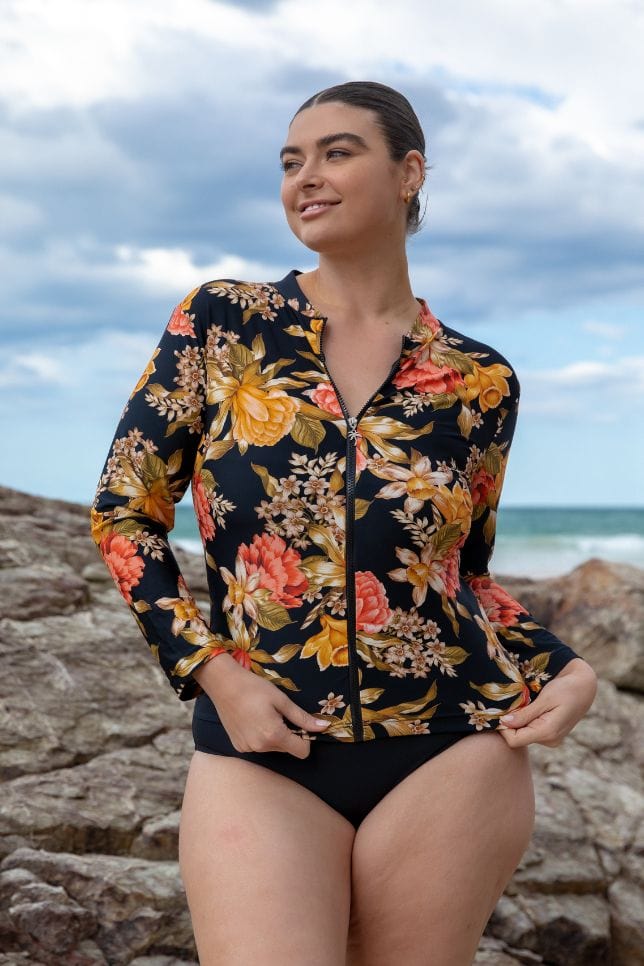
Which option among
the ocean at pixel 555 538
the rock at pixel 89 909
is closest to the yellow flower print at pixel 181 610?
the rock at pixel 89 909

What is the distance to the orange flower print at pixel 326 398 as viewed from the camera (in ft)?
7.57

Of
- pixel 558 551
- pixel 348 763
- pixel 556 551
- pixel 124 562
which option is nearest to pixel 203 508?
pixel 124 562

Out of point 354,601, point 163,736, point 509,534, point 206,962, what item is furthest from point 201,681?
point 509,534

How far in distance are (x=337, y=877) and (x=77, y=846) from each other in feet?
4.93

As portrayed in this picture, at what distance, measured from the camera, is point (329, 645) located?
2174 mm

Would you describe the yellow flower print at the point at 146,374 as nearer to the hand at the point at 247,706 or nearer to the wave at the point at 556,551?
the hand at the point at 247,706

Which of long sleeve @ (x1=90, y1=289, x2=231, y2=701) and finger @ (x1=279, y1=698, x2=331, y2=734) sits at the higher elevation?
long sleeve @ (x1=90, y1=289, x2=231, y2=701)

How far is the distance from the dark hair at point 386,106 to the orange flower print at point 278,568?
0.93 meters

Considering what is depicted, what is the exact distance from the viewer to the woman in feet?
6.84

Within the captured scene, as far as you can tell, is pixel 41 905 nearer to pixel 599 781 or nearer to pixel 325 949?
pixel 325 949

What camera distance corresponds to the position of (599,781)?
4383 millimetres

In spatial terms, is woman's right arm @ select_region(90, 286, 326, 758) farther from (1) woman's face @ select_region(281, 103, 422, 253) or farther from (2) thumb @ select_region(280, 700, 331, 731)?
(1) woman's face @ select_region(281, 103, 422, 253)

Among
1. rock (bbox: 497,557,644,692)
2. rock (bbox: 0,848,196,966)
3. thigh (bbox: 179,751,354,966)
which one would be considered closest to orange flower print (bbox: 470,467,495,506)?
thigh (bbox: 179,751,354,966)

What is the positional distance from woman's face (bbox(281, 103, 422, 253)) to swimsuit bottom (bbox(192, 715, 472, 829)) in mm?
1055
